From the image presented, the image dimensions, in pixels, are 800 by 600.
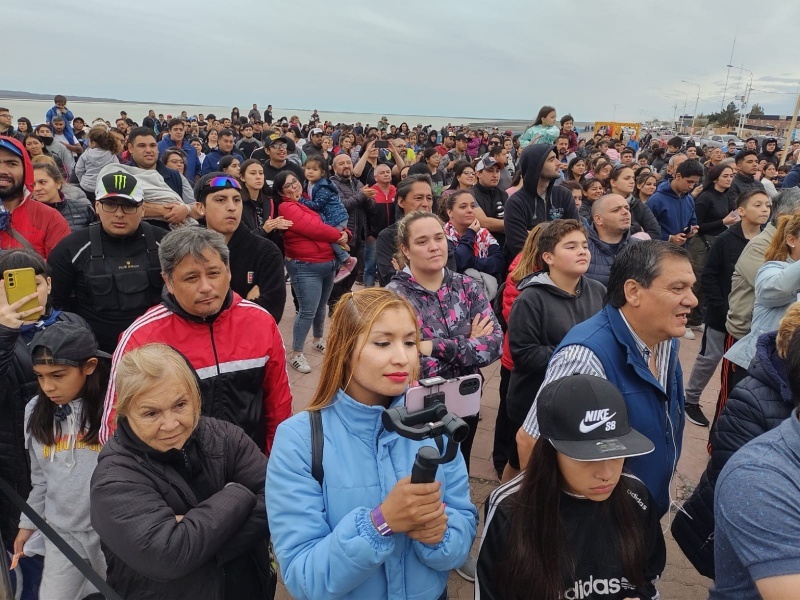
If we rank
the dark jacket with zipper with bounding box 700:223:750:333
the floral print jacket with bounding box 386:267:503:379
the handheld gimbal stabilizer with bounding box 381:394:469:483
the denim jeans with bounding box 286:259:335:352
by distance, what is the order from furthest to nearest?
the denim jeans with bounding box 286:259:335:352
the dark jacket with zipper with bounding box 700:223:750:333
the floral print jacket with bounding box 386:267:503:379
the handheld gimbal stabilizer with bounding box 381:394:469:483

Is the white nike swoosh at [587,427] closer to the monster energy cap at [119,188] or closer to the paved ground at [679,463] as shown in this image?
the paved ground at [679,463]

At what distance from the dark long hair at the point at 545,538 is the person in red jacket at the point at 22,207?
341 centimetres

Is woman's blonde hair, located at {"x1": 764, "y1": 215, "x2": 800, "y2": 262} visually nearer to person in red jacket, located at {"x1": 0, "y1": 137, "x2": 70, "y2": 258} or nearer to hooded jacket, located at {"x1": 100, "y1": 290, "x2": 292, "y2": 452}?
hooded jacket, located at {"x1": 100, "y1": 290, "x2": 292, "y2": 452}

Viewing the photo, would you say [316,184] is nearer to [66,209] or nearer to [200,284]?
[66,209]

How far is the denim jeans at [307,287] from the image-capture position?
5148 mm

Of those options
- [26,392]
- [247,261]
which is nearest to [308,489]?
[26,392]

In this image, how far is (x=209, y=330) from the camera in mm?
2348

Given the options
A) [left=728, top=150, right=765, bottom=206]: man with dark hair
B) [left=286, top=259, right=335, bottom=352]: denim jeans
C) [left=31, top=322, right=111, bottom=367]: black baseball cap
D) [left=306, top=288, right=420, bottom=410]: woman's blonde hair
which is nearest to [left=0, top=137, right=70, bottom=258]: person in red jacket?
[left=31, top=322, right=111, bottom=367]: black baseball cap

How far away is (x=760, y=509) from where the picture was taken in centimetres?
129

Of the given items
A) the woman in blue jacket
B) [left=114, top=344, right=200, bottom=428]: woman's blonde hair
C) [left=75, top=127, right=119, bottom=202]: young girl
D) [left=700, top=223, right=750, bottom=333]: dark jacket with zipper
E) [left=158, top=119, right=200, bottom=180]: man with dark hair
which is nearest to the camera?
the woman in blue jacket

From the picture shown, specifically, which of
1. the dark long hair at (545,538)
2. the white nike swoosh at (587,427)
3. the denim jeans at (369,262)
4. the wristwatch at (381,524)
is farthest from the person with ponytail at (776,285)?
the denim jeans at (369,262)

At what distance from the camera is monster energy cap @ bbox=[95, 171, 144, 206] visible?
9.38 ft

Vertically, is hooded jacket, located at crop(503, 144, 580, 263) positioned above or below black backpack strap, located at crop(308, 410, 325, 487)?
above

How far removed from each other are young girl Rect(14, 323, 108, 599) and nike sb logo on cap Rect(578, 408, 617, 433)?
6.44 ft
